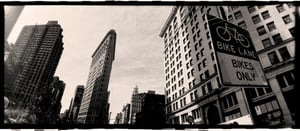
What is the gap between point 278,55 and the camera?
14320 millimetres

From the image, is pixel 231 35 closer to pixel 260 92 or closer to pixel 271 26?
pixel 260 92

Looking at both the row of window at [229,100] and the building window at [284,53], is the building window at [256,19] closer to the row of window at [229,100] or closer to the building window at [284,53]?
the building window at [284,53]

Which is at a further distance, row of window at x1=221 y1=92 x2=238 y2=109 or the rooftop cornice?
the rooftop cornice

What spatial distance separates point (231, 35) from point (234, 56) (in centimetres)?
55

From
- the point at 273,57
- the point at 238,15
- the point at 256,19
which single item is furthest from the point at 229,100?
the point at 238,15

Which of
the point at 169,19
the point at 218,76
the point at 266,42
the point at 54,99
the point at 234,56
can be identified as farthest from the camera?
the point at 169,19

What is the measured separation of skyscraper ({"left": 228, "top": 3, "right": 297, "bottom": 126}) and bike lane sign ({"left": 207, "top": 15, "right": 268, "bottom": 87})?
11.2 m

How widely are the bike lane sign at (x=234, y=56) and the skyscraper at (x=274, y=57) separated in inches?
439

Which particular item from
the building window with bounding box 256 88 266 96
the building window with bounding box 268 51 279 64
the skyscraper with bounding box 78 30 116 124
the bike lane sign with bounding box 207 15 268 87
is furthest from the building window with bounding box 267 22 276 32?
the skyscraper with bounding box 78 30 116 124

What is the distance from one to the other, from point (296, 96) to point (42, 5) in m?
5.91

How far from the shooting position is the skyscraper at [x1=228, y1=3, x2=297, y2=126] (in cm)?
1280

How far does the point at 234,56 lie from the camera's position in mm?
2818

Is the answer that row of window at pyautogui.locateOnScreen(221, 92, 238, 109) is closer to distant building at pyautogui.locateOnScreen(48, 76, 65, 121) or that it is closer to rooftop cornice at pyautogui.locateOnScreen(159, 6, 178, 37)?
distant building at pyautogui.locateOnScreen(48, 76, 65, 121)

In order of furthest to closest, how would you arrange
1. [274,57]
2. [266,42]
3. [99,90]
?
[99,90] < [266,42] < [274,57]
